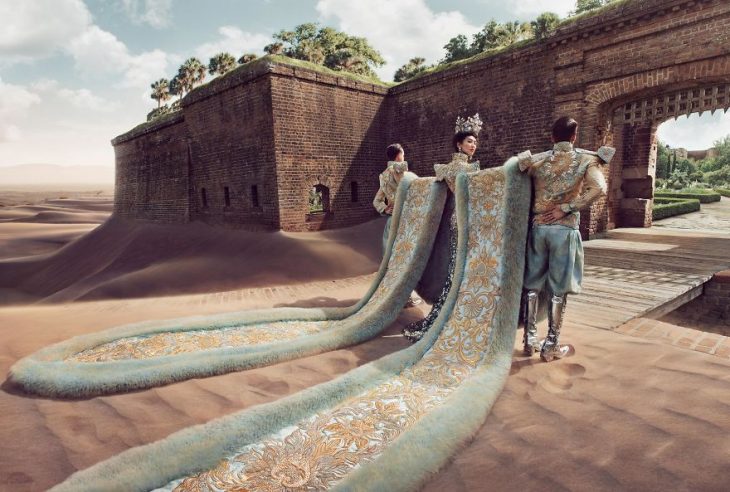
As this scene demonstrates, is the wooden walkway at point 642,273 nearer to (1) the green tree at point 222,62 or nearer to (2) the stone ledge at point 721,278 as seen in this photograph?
(2) the stone ledge at point 721,278

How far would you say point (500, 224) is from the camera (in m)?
3.69

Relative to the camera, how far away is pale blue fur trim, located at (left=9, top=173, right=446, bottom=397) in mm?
3123

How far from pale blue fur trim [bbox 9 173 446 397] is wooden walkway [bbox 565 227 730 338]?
7.22 feet

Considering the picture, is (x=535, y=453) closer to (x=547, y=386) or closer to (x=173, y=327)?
(x=547, y=386)

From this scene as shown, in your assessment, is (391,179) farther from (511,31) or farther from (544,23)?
(511,31)

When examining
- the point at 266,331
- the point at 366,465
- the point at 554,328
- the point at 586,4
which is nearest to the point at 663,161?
the point at 586,4

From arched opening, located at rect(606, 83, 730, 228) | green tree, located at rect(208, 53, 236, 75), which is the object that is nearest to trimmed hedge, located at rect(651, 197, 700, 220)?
arched opening, located at rect(606, 83, 730, 228)

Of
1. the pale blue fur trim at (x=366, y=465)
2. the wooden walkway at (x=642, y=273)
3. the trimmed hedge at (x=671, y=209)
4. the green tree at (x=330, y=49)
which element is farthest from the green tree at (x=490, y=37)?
the pale blue fur trim at (x=366, y=465)

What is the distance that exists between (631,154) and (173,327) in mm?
13117

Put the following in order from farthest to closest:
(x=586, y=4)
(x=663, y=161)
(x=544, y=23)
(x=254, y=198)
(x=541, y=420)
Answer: (x=663, y=161) → (x=586, y=4) → (x=254, y=198) → (x=544, y=23) → (x=541, y=420)

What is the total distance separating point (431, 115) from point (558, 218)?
9704mm

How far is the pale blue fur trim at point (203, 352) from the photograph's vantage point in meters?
3.12

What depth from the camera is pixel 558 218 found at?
3.36 meters

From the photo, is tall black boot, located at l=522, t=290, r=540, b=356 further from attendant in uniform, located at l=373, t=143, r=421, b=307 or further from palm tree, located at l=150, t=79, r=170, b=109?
palm tree, located at l=150, t=79, r=170, b=109
